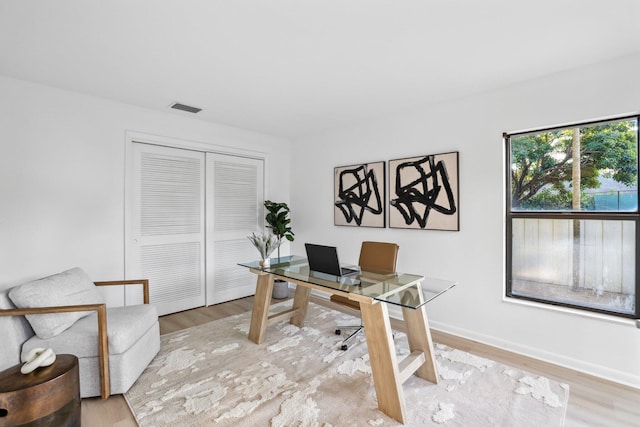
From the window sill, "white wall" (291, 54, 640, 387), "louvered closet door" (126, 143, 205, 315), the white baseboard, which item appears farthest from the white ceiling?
the white baseboard

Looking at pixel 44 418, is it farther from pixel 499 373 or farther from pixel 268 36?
pixel 499 373

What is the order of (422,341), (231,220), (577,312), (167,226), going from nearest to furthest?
(422,341) < (577,312) < (167,226) < (231,220)

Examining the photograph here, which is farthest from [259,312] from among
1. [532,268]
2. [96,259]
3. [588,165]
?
[588,165]

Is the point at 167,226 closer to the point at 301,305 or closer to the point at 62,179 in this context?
A: the point at 62,179

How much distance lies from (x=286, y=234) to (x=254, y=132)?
63.2 inches

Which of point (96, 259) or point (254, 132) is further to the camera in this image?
point (254, 132)

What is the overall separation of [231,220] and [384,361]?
3.08 m

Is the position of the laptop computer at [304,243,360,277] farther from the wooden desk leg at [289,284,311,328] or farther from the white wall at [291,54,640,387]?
the white wall at [291,54,640,387]

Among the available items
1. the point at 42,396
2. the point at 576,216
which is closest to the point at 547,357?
the point at 576,216

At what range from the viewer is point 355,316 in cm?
368

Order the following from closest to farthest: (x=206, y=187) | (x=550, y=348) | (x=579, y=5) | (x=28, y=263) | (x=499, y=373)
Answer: (x=579, y=5), (x=499, y=373), (x=550, y=348), (x=28, y=263), (x=206, y=187)

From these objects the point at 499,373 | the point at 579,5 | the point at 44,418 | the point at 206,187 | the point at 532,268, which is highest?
the point at 579,5

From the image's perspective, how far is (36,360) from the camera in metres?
1.70

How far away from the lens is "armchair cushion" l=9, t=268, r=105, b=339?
2.08 meters
